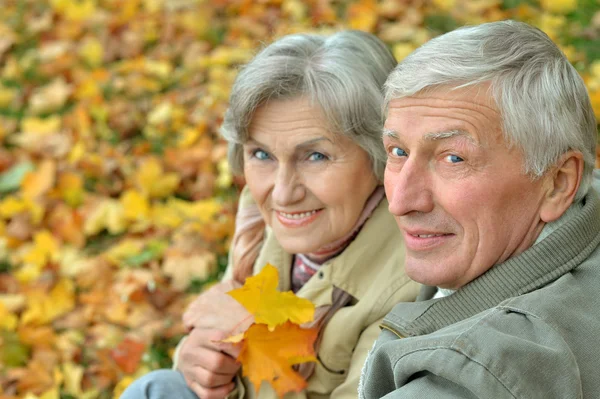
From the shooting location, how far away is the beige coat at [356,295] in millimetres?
2605

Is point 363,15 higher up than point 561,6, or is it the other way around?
point 561,6

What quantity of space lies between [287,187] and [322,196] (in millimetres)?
111

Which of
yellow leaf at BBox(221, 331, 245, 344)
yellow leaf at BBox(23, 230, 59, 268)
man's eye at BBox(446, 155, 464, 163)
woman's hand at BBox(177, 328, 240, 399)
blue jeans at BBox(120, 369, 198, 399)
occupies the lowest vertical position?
yellow leaf at BBox(23, 230, 59, 268)

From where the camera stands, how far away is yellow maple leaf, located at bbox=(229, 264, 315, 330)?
2.59 metres

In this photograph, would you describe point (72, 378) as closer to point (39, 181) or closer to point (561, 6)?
point (39, 181)

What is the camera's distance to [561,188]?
205 cm

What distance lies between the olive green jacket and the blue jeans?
0.99 metres

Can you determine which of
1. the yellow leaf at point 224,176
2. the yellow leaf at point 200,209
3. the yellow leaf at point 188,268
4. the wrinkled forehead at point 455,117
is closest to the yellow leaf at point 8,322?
the yellow leaf at point 188,268

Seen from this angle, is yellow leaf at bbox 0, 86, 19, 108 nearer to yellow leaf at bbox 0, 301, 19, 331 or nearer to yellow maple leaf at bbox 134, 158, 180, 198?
yellow maple leaf at bbox 134, 158, 180, 198

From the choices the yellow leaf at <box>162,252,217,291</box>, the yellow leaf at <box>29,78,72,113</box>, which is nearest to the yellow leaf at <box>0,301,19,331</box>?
the yellow leaf at <box>162,252,217,291</box>

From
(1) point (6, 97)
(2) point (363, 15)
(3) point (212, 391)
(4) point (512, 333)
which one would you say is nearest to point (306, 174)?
(3) point (212, 391)

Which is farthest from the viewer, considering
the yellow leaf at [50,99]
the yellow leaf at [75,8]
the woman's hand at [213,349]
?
the yellow leaf at [75,8]

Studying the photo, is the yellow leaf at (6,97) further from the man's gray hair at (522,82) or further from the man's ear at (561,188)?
the man's ear at (561,188)

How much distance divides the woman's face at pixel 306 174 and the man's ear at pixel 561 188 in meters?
0.79
